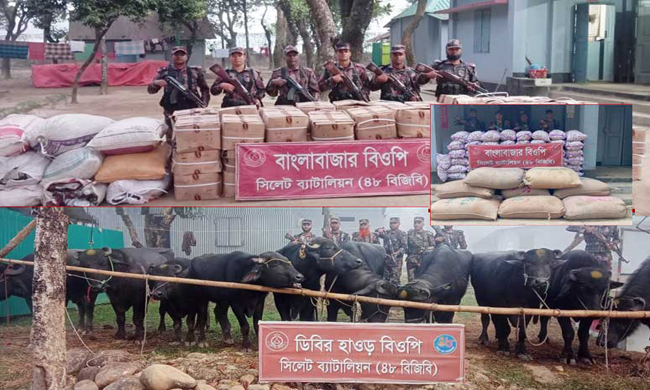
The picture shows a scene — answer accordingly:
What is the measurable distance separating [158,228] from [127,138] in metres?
0.79

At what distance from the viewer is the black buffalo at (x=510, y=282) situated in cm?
575

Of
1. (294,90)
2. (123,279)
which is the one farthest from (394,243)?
(294,90)

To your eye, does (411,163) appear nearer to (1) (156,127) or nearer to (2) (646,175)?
(1) (156,127)

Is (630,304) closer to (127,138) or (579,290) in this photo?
(579,290)

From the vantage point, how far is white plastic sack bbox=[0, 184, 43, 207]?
607 cm

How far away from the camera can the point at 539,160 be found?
17.1 feet

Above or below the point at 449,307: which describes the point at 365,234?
above

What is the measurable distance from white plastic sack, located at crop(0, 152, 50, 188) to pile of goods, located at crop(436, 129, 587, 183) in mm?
3270

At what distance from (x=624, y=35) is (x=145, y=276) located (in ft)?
40.1

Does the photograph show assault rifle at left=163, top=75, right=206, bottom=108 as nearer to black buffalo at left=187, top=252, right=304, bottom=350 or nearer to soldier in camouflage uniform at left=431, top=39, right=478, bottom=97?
black buffalo at left=187, top=252, right=304, bottom=350

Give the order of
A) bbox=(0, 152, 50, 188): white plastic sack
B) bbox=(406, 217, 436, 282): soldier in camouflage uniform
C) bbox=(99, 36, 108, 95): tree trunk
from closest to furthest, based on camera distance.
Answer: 1. bbox=(406, 217, 436, 282): soldier in camouflage uniform
2. bbox=(0, 152, 50, 188): white plastic sack
3. bbox=(99, 36, 108, 95): tree trunk

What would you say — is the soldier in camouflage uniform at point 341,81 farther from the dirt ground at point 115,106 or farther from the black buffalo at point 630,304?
the black buffalo at point 630,304

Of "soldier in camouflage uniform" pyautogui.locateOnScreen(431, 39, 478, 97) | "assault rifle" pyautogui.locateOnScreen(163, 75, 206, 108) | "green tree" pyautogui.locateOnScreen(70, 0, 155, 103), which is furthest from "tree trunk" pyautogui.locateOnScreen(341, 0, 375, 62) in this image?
"green tree" pyautogui.locateOnScreen(70, 0, 155, 103)

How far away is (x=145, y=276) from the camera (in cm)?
606
